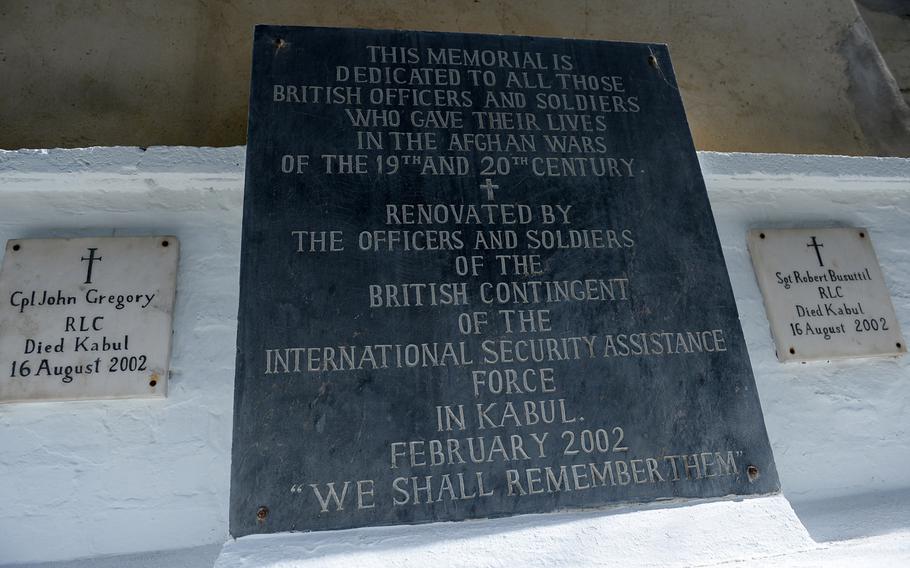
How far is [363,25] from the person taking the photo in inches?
125

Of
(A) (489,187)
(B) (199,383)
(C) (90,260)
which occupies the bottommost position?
(B) (199,383)

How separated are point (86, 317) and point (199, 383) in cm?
47

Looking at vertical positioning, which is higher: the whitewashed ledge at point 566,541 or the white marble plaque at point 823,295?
the white marble plaque at point 823,295

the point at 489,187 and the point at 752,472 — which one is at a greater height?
the point at 489,187

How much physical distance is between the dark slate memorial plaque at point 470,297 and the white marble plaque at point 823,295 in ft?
1.55

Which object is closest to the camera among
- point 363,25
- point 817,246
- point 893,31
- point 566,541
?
point 566,541

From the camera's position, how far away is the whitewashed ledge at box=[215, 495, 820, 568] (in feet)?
6.40

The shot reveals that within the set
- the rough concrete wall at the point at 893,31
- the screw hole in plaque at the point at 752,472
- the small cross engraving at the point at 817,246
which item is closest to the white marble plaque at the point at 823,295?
the small cross engraving at the point at 817,246

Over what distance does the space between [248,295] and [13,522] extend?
3.53 feet

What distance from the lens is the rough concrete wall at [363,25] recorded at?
2.85m

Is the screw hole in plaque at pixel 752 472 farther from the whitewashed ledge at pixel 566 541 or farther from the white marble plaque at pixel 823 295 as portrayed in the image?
the white marble plaque at pixel 823 295

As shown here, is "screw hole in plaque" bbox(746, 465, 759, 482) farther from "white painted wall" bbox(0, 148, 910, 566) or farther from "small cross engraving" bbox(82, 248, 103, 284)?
"small cross engraving" bbox(82, 248, 103, 284)

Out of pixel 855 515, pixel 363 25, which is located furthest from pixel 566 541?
pixel 363 25

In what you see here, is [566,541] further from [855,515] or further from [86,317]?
[86,317]
